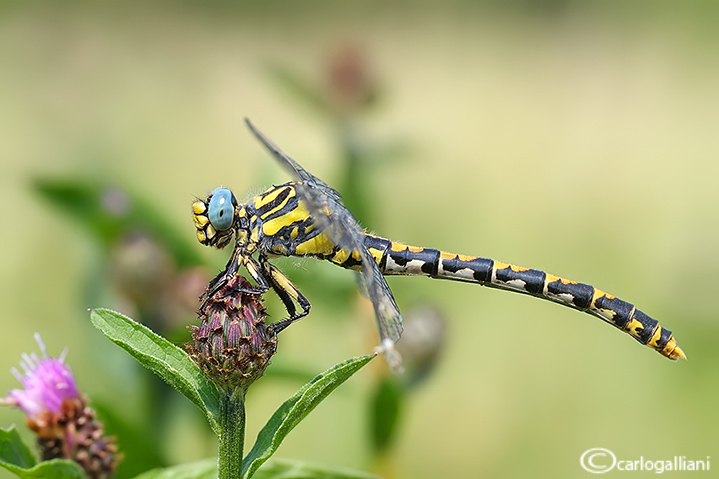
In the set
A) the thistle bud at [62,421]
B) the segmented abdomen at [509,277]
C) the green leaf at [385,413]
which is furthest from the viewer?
the green leaf at [385,413]

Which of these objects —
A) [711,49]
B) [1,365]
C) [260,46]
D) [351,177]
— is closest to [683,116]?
[711,49]

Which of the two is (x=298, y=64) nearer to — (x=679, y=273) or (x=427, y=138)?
(x=427, y=138)

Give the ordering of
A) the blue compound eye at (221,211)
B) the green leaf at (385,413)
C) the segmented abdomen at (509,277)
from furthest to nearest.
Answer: the green leaf at (385,413) < the segmented abdomen at (509,277) < the blue compound eye at (221,211)

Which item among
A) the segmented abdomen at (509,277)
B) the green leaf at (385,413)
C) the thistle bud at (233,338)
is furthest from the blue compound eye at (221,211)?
the green leaf at (385,413)

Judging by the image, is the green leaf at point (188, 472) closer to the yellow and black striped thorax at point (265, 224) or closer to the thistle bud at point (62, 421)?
the thistle bud at point (62, 421)

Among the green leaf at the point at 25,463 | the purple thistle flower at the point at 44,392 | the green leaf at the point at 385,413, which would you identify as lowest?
the green leaf at the point at 25,463

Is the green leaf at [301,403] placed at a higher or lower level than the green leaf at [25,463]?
higher

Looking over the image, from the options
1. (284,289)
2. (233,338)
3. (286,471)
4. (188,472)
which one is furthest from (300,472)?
(284,289)
